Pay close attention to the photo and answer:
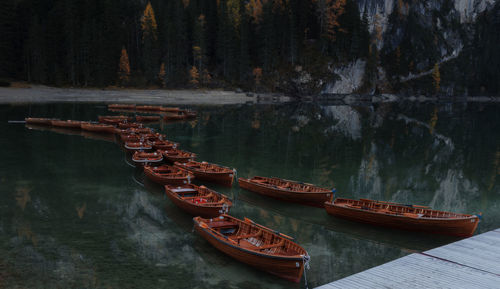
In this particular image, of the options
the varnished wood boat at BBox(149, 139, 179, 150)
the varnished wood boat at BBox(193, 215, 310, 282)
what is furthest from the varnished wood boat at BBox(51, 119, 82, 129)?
the varnished wood boat at BBox(193, 215, 310, 282)

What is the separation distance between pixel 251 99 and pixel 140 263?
102162mm

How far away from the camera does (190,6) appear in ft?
436

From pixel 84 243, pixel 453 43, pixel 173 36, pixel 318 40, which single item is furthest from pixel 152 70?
pixel 453 43

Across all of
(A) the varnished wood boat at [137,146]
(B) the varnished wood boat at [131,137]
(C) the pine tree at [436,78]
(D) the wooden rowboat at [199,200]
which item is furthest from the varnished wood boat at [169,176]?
(C) the pine tree at [436,78]

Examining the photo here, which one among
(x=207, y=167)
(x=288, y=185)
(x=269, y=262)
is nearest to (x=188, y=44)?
(x=207, y=167)

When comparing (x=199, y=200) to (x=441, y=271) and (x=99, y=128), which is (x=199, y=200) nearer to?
(x=441, y=271)

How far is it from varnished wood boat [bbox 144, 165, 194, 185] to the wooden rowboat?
1.56 ft

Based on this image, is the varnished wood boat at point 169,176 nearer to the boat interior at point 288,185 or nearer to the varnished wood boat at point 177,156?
the varnished wood boat at point 177,156

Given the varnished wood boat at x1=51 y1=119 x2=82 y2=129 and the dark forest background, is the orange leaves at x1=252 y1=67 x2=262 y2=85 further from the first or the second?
the varnished wood boat at x1=51 y1=119 x2=82 y2=129

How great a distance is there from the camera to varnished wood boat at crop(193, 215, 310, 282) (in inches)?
469

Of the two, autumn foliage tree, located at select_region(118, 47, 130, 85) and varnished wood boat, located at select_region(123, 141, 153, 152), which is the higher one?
autumn foliage tree, located at select_region(118, 47, 130, 85)

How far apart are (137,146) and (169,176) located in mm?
10342

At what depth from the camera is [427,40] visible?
173250 mm

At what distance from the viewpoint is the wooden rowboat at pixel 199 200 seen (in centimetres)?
1689
